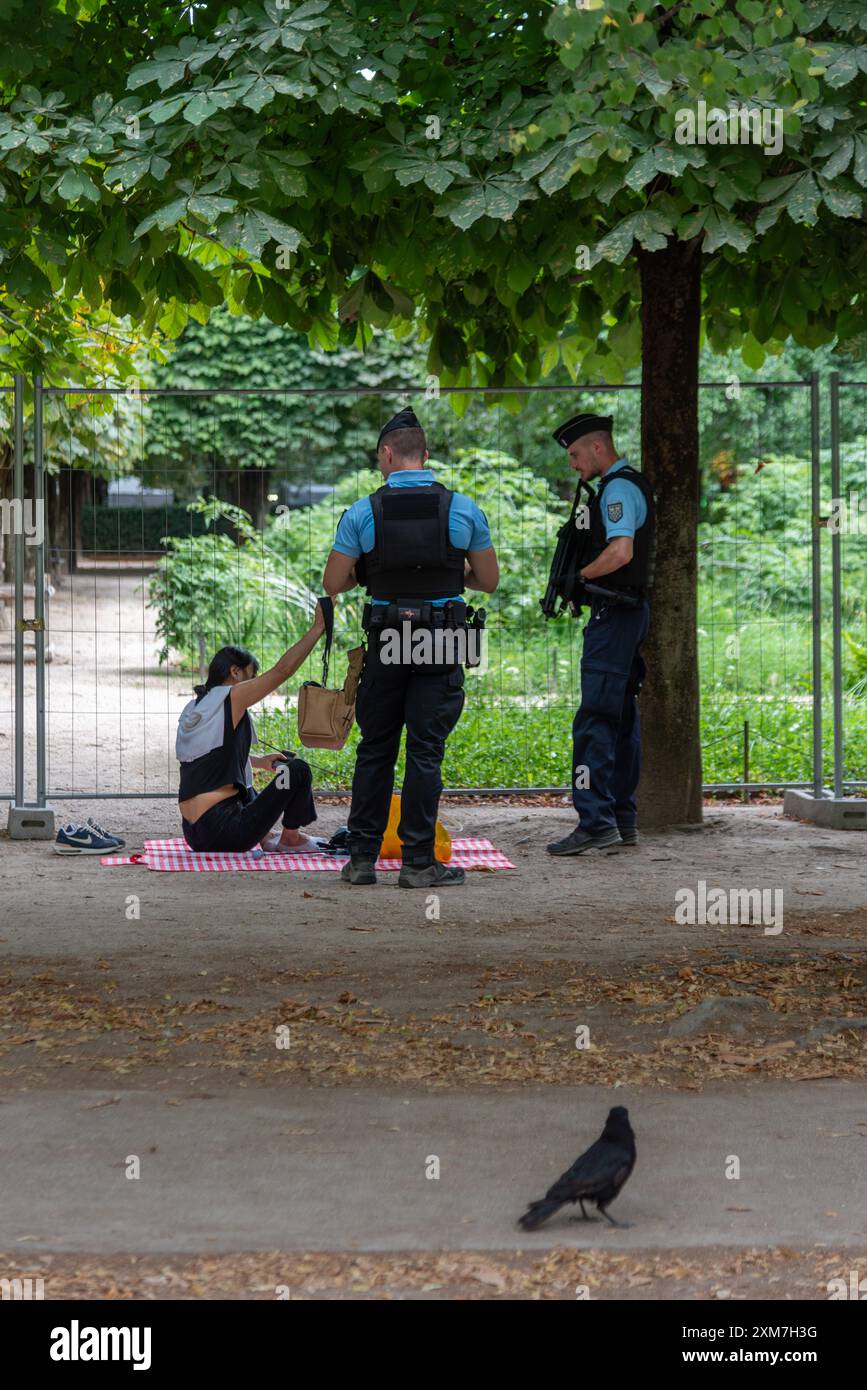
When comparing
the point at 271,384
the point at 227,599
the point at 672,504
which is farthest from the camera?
the point at 271,384

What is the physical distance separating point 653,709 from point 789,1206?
5566mm

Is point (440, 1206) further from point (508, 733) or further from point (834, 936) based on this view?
point (508, 733)

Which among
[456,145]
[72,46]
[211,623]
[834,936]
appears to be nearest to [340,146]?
[456,145]

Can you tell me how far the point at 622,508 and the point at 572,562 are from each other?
15.8 inches

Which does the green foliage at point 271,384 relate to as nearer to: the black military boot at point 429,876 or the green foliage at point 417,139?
the black military boot at point 429,876

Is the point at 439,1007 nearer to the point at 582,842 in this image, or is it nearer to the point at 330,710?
the point at 330,710

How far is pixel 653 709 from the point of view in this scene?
9531 millimetres

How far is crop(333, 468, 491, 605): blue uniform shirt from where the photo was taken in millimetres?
7973

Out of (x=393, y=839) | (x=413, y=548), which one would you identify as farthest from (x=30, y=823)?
(x=413, y=548)

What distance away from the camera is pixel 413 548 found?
7883mm

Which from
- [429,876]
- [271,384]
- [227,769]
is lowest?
[429,876]

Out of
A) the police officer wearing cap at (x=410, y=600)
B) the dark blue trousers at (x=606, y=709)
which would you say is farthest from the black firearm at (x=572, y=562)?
the police officer wearing cap at (x=410, y=600)

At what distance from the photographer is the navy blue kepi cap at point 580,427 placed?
8.88m

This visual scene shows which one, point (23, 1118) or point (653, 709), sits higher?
point (653, 709)
